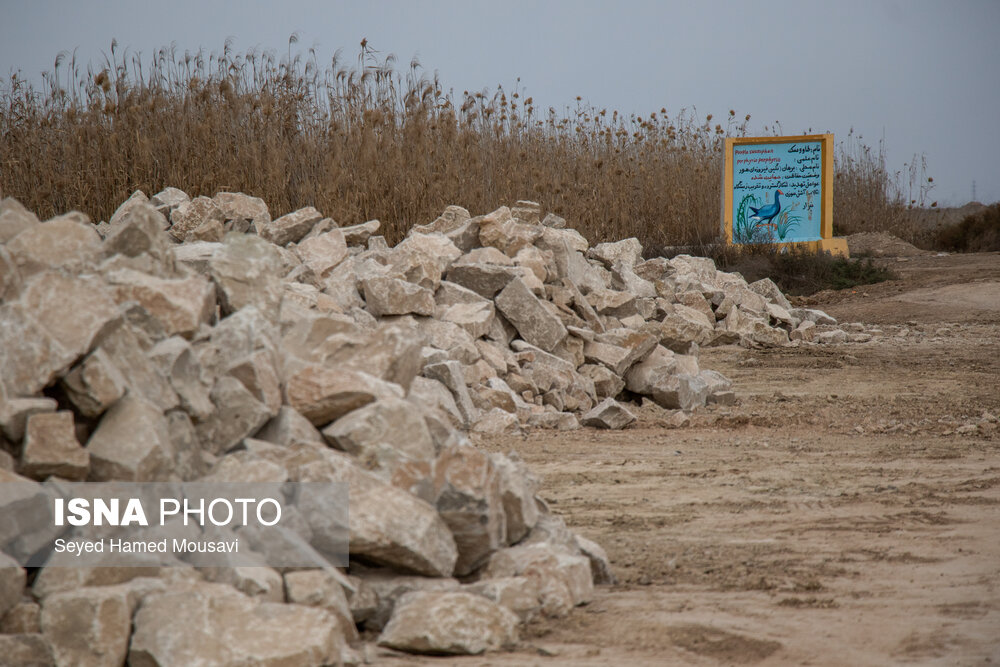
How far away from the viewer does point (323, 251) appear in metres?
6.79

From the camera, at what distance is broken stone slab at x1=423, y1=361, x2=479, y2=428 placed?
5484 mm

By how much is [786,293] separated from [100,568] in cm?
1221

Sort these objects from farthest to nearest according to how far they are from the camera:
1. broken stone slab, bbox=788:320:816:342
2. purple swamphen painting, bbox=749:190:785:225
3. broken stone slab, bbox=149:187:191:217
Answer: purple swamphen painting, bbox=749:190:785:225, broken stone slab, bbox=788:320:816:342, broken stone slab, bbox=149:187:191:217

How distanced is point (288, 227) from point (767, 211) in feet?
30.4

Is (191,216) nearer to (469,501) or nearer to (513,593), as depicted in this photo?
(469,501)

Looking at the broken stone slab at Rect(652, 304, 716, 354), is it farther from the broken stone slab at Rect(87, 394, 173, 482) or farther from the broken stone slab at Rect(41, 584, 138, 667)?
the broken stone slab at Rect(41, 584, 138, 667)

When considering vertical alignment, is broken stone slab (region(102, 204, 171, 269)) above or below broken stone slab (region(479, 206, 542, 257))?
below

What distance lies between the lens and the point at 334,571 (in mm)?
2576

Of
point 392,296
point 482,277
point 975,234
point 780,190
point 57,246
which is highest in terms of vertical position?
point 780,190

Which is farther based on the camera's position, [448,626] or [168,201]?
[168,201]

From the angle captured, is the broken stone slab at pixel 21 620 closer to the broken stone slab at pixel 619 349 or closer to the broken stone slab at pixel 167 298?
the broken stone slab at pixel 167 298

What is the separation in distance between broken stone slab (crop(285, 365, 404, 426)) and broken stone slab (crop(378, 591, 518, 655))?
858 millimetres

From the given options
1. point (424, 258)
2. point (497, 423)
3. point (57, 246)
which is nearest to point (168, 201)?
point (424, 258)

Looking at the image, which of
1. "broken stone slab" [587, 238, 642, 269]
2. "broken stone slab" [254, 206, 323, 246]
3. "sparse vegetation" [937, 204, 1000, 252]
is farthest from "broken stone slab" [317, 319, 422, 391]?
"sparse vegetation" [937, 204, 1000, 252]
